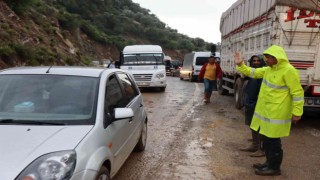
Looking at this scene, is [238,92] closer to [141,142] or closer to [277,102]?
[141,142]

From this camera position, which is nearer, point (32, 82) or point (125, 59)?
point (32, 82)

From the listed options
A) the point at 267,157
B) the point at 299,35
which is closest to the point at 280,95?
the point at 267,157

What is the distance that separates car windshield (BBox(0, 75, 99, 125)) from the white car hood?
216 millimetres

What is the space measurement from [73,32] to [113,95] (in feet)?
137

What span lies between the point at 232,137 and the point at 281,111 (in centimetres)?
286

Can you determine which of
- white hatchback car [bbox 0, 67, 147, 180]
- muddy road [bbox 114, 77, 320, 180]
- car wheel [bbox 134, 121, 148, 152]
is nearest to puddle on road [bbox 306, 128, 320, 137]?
muddy road [bbox 114, 77, 320, 180]

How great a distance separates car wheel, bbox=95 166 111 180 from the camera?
12.5ft

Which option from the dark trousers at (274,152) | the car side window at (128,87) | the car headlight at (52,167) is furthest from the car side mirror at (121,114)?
the dark trousers at (274,152)

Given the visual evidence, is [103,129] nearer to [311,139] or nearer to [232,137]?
[232,137]

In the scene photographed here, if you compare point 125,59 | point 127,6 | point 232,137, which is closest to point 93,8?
point 127,6

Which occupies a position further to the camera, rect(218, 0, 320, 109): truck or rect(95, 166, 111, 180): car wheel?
rect(218, 0, 320, 109): truck

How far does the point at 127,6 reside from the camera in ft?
273

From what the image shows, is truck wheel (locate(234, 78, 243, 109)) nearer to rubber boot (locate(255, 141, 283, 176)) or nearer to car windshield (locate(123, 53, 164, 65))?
rubber boot (locate(255, 141, 283, 176))

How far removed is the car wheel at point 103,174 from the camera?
381 cm
